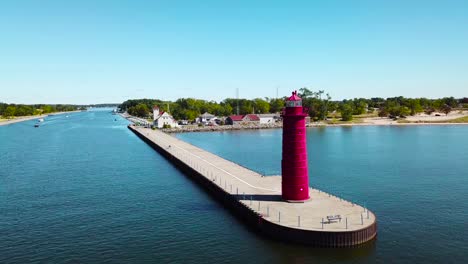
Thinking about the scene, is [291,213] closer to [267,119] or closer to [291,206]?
[291,206]

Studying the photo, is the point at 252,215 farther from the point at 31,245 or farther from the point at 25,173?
the point at 25,173

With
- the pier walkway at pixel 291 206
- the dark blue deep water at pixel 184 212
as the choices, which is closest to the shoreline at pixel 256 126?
the dark blue deep water at pixel 184 212

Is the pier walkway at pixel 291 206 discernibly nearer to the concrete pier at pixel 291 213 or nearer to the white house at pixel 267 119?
the concrete pier at pixel 291 213

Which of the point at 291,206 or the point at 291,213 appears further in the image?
the point at 291,206

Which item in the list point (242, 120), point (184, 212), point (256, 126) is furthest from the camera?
point (242, 120)

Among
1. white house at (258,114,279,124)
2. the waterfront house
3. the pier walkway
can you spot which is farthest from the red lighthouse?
white house at (258,114,279,124)

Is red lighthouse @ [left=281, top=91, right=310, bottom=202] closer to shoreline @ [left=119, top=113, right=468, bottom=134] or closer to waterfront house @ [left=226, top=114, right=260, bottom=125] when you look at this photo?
shoreline @ [left=119, top=113, right=468, bottom=134]

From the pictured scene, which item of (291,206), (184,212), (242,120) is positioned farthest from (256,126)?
(291,206)
